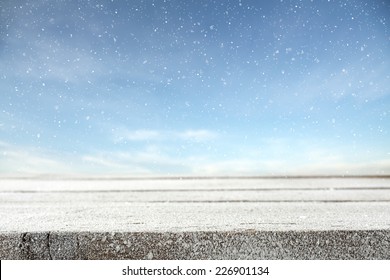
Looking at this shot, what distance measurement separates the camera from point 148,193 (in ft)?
4.71

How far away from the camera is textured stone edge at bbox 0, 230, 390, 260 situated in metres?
0.60

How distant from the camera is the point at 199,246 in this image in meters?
0.60

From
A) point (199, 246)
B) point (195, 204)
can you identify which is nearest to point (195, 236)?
point (199, 246)

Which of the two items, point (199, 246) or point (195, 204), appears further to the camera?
point (195, 204)

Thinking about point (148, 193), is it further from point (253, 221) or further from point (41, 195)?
point (253, 221)

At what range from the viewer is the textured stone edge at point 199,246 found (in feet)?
1.95

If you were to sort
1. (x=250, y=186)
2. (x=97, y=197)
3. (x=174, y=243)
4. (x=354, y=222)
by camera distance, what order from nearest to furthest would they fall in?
(x=174, y=243) → (x=354, y=222) → (x=97, y=197) → (x=250, y=186)

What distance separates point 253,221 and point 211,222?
8 cm

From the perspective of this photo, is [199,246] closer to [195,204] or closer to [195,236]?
[195,236]

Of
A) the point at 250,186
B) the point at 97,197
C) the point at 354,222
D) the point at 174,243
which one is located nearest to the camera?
the point at 174,243

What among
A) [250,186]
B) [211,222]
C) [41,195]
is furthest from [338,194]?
[41,195]

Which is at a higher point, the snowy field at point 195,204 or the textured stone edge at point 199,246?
the snowy field at point 195,204
